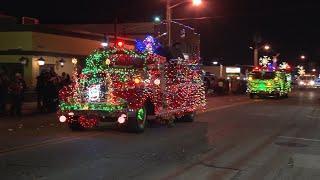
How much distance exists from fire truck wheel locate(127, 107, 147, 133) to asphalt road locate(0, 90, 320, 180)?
0.27 meters

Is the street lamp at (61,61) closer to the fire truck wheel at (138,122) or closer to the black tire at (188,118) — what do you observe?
the black tire at (188,118)

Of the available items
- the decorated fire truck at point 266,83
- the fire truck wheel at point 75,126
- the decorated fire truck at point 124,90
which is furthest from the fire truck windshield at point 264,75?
the fire truck wheel at point 75,126

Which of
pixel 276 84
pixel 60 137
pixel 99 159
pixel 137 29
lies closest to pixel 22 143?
pixel 60 137

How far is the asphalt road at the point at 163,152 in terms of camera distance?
993cm

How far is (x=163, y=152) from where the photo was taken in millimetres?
12328

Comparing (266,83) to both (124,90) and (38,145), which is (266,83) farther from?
(38,145)

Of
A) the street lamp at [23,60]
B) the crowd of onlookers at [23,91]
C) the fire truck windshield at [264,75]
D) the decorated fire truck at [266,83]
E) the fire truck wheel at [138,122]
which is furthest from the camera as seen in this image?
the fire truck windshield at [264,75]

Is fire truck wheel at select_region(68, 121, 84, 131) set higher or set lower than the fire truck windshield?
lower

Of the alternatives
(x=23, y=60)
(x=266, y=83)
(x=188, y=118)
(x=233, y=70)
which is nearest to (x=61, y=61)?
(x=23, y=60)

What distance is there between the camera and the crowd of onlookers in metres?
22.6

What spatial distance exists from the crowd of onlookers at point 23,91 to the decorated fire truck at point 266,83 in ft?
69.3

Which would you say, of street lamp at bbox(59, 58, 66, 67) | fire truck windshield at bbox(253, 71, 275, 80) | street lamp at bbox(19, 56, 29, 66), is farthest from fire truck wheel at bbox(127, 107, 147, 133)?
fire truck windshield at bbox(253, 71, 275, 80)

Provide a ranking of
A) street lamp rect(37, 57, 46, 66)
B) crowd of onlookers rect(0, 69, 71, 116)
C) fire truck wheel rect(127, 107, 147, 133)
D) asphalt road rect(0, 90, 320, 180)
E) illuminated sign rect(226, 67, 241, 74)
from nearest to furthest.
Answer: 1. asphalt road rect(0, 90, 320, 180)
2. fire truck wheel rect(127, 107, 147, 133)
3. crowd of onlookers rect(0, 69, 71, 116)
4. street lamp rect(37, 57, 46, 66)
5. illuminated sign rect(226, 67, 241, 74)

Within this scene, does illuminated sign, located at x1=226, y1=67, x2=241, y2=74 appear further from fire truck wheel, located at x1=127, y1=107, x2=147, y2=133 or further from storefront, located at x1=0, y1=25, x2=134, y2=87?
fire truck wheel, located at x1=127, y1=107, x2=147, y2=133
